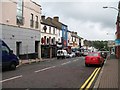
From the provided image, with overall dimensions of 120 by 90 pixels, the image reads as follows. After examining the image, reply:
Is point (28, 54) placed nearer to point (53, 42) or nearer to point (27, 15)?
point (27, 15)

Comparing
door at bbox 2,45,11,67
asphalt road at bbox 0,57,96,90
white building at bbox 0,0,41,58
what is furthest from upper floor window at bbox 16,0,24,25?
asphalt road at bbox 0,57,96,90

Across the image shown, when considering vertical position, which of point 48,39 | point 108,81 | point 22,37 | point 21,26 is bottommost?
point 108,81

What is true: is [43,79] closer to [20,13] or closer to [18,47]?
[18,47]

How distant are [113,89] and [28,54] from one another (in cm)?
3022

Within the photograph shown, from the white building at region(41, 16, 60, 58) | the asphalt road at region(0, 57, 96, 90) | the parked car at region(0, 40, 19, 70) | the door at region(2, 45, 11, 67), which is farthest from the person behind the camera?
the white building at region(41, 16, 60, 58)

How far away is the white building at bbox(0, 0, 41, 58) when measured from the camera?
33969 mm

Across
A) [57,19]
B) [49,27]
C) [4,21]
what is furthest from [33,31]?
[57,19]

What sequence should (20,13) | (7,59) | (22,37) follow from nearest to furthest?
(7,59) → (20,13) → (22,37)

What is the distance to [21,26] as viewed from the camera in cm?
3853

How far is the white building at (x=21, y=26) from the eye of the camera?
3397cm

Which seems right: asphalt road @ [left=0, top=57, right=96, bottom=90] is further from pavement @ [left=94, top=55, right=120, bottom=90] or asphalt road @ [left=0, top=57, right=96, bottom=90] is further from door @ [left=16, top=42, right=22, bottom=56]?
door @ [left=16, top=42, right=22, bottom=56]

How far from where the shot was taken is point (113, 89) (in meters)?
11.9

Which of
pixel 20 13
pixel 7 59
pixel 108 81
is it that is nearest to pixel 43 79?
pixel 108 81

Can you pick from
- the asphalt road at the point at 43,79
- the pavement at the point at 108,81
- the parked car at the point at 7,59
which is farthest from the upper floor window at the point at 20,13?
the pavement at the point at 108,81
